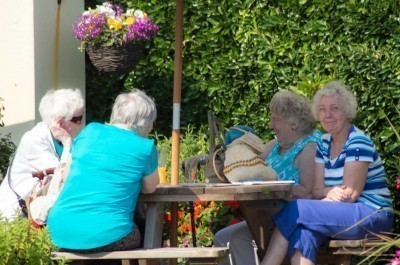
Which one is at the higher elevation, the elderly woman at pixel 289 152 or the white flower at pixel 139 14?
the white flower at pixel 139 14

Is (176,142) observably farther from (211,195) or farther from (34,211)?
(34,211)

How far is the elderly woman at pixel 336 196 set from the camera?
17.0ft

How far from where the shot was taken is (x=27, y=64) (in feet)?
23.0

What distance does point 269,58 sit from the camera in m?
7.16

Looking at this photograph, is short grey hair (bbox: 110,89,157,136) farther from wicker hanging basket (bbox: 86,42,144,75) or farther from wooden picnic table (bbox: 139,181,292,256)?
wicker hanging basket (bbox: 86,42,144,75)

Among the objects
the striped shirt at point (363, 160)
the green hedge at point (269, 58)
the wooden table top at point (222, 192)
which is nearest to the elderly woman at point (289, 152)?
the striped shirt at point (363, 160)

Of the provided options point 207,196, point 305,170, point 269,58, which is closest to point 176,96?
point 207,196

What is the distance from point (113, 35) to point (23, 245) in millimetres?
3088

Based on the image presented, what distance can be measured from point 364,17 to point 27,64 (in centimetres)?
253

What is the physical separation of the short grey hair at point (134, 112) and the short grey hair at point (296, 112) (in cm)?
107

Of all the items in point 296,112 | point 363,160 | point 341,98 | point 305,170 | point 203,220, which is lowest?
point 203,220

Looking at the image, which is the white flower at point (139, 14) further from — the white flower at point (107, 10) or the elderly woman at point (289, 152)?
the elderly woman at point (289, 152)

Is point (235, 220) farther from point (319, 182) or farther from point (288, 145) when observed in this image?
point (319, 182)

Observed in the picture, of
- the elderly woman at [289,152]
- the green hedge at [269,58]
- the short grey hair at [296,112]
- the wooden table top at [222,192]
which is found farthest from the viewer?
the green hedge at [269,58]
